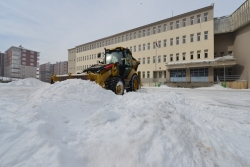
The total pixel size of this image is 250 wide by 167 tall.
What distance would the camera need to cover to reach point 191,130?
10.5ft

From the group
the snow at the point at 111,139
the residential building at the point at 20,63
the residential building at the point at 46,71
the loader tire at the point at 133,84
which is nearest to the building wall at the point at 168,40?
the loader tire at the point at 133,84

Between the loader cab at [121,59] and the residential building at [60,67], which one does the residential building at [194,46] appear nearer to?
the loader cab at [121,59]

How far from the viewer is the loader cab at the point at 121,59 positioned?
884 cm

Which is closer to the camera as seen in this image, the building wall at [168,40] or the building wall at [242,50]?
the building wall at [242,50]

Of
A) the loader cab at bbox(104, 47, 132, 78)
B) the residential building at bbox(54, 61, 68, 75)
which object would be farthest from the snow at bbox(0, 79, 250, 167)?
the residential building at bbox(54, 61, 68, 75)

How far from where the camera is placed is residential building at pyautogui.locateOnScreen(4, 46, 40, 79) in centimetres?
7874

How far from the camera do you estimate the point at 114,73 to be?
7.57m

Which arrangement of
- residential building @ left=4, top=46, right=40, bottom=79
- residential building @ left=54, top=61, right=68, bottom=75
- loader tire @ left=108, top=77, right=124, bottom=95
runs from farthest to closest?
residential building @ left=54, top=61, right=68, bottom=75 → residential building @ left=4, top=46, right=40, bottom=79 → loader tire @ left=108, top=77, right=124, bottom=95

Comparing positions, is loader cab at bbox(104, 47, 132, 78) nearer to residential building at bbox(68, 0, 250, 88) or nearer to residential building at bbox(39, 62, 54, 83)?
residential building at bbox(68, 0, 250, 88)

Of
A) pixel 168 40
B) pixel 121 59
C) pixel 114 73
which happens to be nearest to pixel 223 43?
pixel 168 40

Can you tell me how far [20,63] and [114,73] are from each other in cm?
Result: 9427

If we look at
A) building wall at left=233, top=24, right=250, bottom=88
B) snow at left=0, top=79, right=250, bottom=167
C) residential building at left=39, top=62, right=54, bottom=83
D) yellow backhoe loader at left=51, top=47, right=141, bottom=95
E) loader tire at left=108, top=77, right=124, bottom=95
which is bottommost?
snow at left=0, top=79, right=250, bottom=167

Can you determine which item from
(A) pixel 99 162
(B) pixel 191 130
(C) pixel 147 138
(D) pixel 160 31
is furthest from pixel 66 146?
(D) pixel 160 31

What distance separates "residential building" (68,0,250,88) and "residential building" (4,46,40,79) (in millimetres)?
74632
